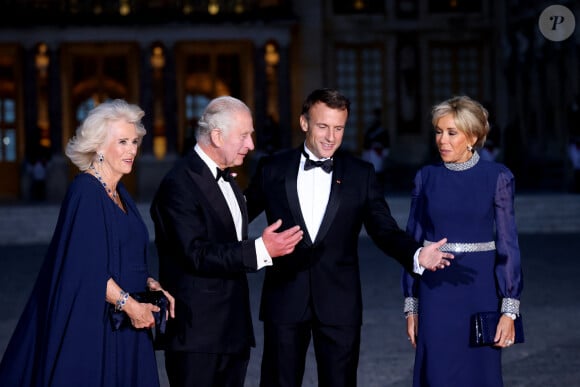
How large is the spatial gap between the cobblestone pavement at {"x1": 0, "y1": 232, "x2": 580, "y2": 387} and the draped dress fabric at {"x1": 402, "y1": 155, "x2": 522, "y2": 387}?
1932mm

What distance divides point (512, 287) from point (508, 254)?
144 millimetres

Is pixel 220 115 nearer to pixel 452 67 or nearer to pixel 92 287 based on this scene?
pixel 92 287

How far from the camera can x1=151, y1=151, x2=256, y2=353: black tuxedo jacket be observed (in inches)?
166

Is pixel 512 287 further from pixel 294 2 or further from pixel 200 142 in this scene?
pixel 294 2

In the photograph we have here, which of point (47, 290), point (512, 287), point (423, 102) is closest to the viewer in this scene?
point (47, 290)

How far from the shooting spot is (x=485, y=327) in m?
4.58

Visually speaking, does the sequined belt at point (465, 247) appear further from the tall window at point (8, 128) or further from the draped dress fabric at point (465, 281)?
the tall window at point (8, 128)

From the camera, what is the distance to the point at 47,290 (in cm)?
414

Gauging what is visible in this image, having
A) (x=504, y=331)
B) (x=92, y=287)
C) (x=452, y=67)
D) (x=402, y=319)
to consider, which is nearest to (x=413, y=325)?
(x=504, y=331)

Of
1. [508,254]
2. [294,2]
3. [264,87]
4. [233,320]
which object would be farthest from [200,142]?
[294,2]

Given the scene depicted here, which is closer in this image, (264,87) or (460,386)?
(460,386)

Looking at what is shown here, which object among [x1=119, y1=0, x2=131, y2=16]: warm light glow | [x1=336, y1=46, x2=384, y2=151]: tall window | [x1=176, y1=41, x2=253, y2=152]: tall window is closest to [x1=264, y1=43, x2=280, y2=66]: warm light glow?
[x1=176, y1=41, x2=253, y2=152]: tall window

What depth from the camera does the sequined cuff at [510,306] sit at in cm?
456

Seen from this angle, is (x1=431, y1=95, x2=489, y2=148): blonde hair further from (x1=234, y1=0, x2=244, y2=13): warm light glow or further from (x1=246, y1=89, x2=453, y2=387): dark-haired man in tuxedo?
(x1=234, y1=0, x2=244, y2=13): warm light glow
